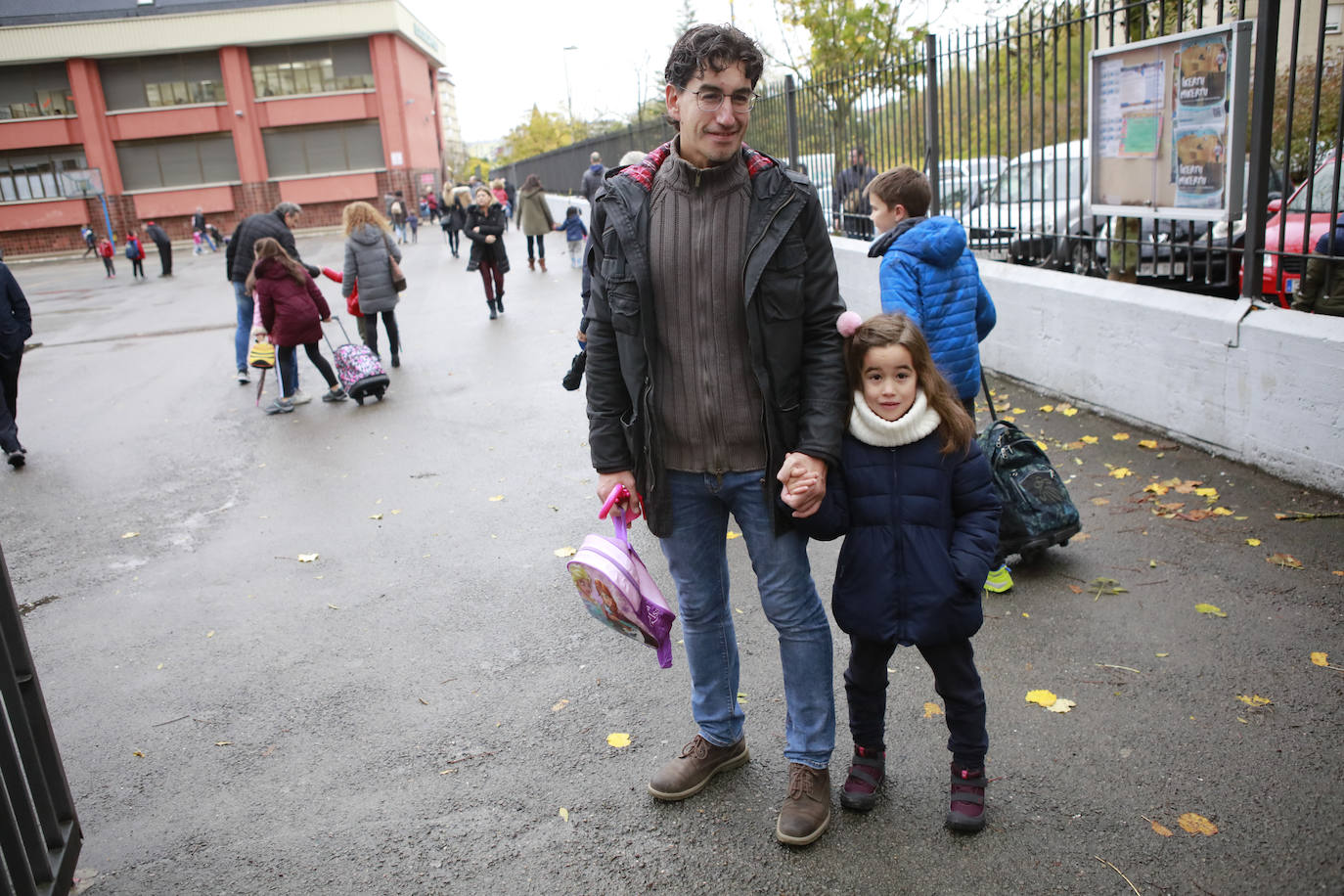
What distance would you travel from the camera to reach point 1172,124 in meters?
6.36

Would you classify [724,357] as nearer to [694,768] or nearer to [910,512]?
[910,512]

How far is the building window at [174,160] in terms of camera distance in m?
46.6

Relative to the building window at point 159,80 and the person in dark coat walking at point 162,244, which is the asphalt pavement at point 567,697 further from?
the building window at point 159,80

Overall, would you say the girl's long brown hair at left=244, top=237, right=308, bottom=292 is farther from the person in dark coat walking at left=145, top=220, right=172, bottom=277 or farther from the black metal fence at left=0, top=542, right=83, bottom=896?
the person in dark coat walking at left=145, top=220, right=172, bottom=277

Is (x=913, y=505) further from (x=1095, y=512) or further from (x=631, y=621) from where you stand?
(x=1095, y=512)

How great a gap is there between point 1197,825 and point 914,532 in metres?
1.16

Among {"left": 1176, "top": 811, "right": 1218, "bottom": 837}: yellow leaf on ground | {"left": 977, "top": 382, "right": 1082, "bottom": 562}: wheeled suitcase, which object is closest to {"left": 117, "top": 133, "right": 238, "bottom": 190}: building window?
{"left": 977, "top": 382, "right": 1082, "bottom": 562}: wheeled suitcase

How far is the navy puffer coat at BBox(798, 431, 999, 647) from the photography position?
269 cm

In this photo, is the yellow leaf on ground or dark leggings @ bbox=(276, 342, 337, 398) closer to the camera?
the yellow leaf on ground

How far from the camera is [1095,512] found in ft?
17.2

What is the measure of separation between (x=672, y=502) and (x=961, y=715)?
3.32ft

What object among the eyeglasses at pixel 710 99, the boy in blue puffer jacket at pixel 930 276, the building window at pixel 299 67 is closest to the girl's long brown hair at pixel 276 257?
the boy in blue puffer jacket at pixel 930 276

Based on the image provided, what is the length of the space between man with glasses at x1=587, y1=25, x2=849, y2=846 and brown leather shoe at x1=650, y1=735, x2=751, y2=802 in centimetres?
29

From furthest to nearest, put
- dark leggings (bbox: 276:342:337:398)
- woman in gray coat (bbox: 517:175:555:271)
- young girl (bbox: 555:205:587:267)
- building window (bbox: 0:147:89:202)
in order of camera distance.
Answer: building window (bbox: 0:147:89:202) < young girl (bbox: 555:205:587:267) < woman in gray coat (bbox: 517:175:555:271) < dark leggings (bbox: 276:342:337:398)
